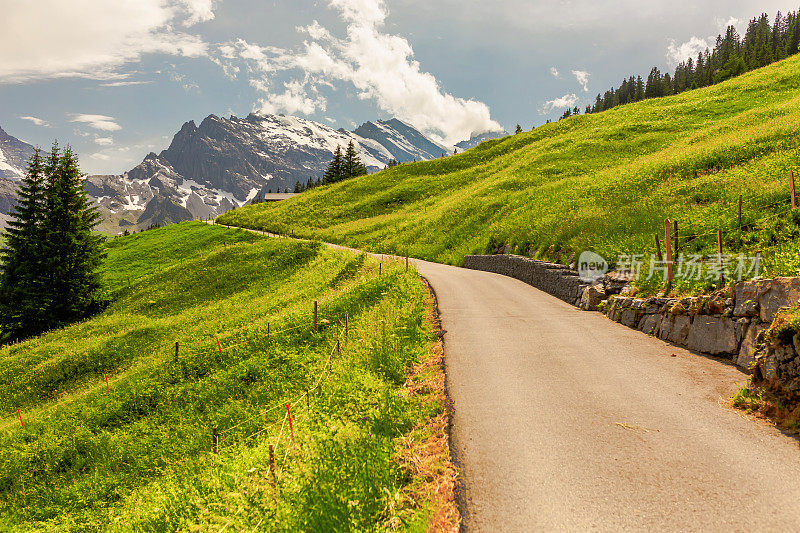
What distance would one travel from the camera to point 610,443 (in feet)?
20.0

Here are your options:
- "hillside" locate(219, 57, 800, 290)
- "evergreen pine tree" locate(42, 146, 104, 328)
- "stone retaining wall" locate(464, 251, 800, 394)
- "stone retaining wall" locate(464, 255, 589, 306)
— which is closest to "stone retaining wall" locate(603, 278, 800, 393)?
"stone retaining wall" locate(464, 251, 800, 394)

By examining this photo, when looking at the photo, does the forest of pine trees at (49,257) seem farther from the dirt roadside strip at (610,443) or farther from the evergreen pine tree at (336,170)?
the evergreen pine tree at (336,170)

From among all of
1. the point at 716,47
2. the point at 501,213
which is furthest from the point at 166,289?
the point at 716,47

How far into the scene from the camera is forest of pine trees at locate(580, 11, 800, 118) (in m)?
103

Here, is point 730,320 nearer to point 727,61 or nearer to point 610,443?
point 610,443

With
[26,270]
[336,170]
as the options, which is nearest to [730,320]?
[26,270]

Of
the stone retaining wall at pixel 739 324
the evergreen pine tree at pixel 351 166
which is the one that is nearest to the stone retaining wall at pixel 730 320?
the stone retaining wall at pixel 739 324

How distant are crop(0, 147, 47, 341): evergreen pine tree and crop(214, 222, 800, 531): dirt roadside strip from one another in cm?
3698

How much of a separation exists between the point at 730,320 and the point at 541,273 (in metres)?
10.7

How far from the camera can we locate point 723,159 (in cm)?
2361

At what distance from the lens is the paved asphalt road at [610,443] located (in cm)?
466

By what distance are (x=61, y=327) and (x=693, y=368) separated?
4082 centimetres

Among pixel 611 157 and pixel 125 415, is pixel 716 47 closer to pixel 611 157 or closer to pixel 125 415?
pixel 611 157

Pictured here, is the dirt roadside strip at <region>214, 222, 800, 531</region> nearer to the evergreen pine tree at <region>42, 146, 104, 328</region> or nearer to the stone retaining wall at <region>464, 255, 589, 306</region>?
the stone retaining wall at <region>464, 255, 589, 306</region>
